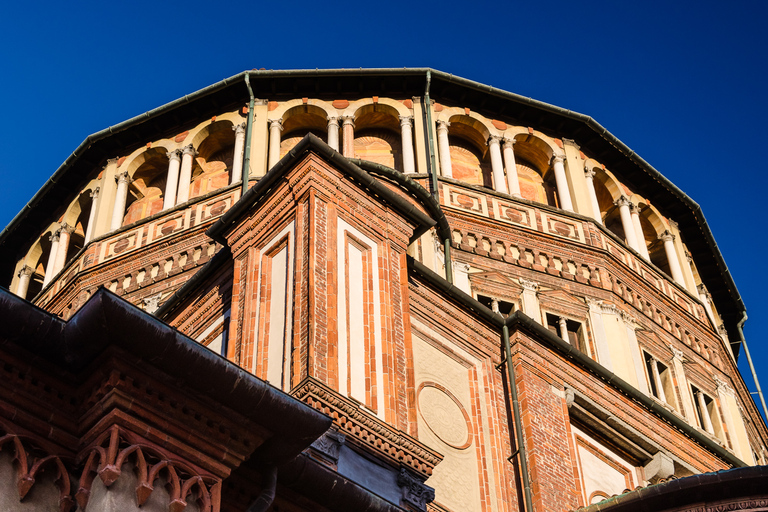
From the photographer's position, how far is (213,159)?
26781 millimetres

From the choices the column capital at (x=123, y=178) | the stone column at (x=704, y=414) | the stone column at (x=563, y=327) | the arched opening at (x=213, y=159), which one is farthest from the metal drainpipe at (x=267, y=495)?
the column capital at (x=123, y=178)

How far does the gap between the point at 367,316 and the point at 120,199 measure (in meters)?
12.7

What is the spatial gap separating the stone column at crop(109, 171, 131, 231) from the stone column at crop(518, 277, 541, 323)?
331 inches

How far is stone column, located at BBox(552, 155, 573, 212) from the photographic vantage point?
2620 centimetres

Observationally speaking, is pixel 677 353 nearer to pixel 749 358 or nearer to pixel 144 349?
pixel 749 358

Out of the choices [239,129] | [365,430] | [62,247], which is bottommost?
[365,430]

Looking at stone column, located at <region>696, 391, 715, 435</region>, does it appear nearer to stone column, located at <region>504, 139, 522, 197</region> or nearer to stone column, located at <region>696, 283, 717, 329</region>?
stone column, located at <region>696, 283, 717, 329</region>

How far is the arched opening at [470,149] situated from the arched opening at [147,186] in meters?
6.21

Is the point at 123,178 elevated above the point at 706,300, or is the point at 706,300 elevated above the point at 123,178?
the point at 123,178

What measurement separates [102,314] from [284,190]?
21.7 ft

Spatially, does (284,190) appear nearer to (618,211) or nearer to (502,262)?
(502,262)

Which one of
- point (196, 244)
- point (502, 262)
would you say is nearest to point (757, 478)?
point (502, 262)

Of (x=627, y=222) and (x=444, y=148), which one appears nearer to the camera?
(x=444, y=148)

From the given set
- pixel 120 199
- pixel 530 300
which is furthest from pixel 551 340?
pixel 120 199
